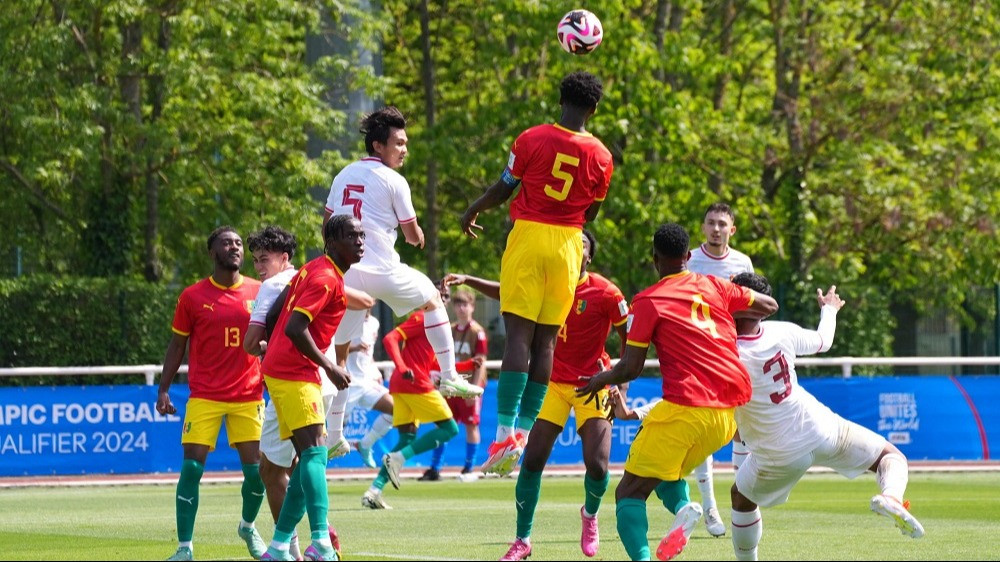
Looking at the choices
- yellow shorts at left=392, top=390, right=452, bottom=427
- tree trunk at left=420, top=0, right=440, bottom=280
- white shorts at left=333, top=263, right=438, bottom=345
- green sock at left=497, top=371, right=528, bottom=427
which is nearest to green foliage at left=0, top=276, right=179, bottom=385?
tree trunk at left=420, top=0, right=440, bottom=280

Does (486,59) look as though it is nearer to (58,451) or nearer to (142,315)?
(142,315)

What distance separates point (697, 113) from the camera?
98.5 feet

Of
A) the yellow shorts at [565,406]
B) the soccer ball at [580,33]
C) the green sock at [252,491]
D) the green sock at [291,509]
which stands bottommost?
the green sock at [252,491]

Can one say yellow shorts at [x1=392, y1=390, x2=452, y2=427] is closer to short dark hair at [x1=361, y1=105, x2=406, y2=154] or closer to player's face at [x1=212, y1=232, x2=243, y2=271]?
short dark hair at [x1=361, y1=105, x2=406, y2=154]

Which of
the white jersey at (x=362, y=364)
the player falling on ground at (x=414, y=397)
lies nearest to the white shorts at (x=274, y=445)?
the player falling on ground at (x=414, y=397)

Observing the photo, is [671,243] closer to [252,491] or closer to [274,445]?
[274,445]

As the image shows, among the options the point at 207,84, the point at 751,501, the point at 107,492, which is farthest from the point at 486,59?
the point at 751,501

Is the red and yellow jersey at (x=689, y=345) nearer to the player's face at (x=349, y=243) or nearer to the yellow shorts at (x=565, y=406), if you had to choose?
the player's face at (x=349, y=243)

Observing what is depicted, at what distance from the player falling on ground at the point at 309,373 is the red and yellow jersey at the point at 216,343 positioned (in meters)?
1.34

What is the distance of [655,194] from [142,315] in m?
9.58

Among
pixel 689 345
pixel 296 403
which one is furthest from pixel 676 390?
pixel 296 403

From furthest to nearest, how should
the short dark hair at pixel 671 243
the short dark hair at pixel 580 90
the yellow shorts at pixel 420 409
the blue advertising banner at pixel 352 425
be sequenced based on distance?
1. the blue advertising banner at pixel 352 425
2. the yellow shorts at pixel 420 409
3. the short dark hair at pixel 580 90
4. the short dark hair at pixel 671 243

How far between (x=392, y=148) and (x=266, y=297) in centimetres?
227

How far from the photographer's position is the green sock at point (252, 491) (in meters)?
11.2
